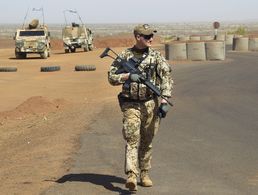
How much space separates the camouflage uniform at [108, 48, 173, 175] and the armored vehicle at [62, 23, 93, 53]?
39574 mm

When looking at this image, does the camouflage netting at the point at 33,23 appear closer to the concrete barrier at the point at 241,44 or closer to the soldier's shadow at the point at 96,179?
the concrete barrier at the point at 241,44

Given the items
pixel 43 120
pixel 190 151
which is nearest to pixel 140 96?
pixel 190 151

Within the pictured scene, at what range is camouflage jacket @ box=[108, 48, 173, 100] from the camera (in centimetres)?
659

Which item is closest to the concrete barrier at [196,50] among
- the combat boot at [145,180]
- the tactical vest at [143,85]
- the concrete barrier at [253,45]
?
the concrete barrier at [253,45]

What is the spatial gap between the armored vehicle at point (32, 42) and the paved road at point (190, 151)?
75.1 ft

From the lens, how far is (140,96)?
6617 millimetres

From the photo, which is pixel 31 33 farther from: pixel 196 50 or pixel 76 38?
pixel 196 50

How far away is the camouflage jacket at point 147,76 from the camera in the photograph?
6.59 meters

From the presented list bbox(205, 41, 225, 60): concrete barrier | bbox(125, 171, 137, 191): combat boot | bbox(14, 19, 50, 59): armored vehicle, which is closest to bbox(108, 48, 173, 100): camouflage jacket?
bbox(125, 171, 137, 191): combat boot

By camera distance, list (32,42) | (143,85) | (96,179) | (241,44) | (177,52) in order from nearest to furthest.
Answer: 1. (143,85)
2. (96,179)
3. (177,52)
4. (32,42)
5. (241,44)

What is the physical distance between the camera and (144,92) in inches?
260

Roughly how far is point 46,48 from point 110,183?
108 ft

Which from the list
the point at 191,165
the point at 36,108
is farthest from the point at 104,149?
the point at 36,108

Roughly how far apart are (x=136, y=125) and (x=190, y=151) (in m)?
2.90
